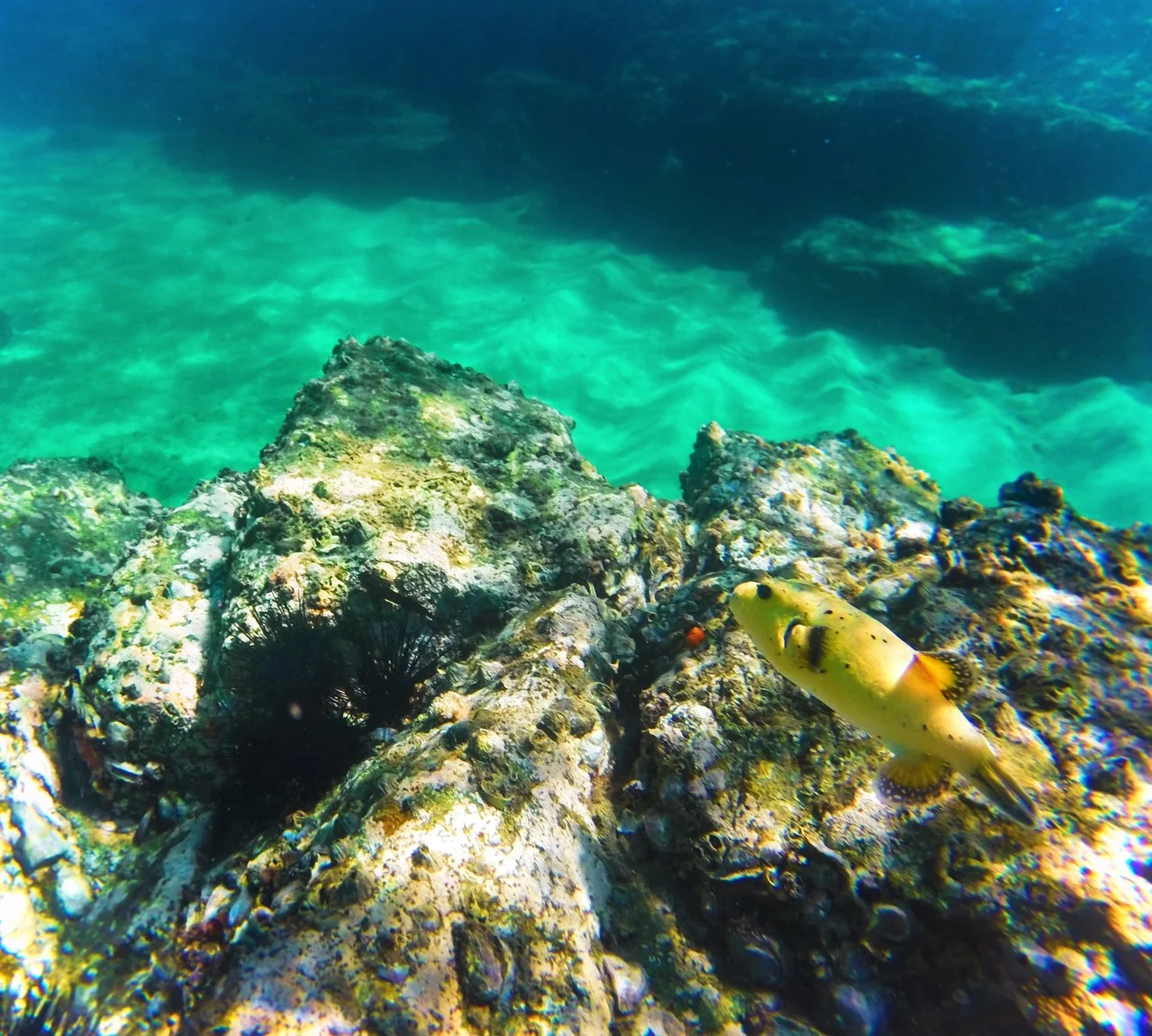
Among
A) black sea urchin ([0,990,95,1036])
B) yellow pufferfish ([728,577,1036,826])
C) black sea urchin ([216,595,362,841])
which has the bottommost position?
black sea urchin ([0,990,95,1036])

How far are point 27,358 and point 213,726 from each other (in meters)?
10.9

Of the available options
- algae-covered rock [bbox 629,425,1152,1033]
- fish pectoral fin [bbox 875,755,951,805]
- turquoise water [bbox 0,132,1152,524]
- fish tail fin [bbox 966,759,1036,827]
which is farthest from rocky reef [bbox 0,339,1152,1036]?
turquoise water [bbox 0,132,1152,524]

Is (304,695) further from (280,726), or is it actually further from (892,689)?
(892,689)

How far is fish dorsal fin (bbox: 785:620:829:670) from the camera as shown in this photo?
1571 mm

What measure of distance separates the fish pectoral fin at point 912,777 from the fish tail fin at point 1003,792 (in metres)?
0.13

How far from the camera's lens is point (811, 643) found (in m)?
1.58

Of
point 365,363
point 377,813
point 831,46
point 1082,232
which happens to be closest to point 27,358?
point 365,363

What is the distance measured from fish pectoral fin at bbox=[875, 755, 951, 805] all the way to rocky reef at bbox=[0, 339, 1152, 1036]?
321mm

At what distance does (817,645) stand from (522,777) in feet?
3.36

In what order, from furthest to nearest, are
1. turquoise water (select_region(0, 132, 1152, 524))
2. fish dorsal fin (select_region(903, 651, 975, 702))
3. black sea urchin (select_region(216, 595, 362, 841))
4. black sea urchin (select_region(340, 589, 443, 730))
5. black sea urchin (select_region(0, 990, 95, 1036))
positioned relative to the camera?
turquoise water (select_region(0, 132, 1152, 524)) → black sea urchin (select_region(340, 589, 443, 730)) → black sea urchin (select_region(216, 595, 362, 841)) → black sea urchin (select_region(0, 990, 95, 1036)) → fish dorsal fin (select_region(903, 651, 975, 702))

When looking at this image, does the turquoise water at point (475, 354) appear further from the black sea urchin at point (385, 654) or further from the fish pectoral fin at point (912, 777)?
the fish pectoral fin at point (912, 777)

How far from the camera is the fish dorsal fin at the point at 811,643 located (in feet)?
5.16

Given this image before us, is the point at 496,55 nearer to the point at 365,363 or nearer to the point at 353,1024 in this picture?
the point at 365,363

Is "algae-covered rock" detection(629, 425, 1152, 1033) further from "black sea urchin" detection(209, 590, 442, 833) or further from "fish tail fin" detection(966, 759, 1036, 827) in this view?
"black sea urchin" detection(209, 590, 442, 833)
